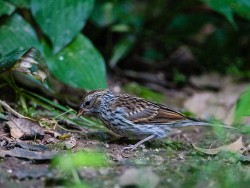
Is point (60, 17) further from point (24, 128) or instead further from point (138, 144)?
point (138, 144)

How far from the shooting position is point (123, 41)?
8898mm

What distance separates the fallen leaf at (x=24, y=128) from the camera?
551 cm

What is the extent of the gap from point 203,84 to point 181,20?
1.19 metres

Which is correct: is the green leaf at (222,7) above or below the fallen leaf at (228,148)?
above

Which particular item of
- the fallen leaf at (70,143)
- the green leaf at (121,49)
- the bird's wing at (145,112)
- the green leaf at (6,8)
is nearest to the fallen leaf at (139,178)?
the fallen leaf at (70,143)

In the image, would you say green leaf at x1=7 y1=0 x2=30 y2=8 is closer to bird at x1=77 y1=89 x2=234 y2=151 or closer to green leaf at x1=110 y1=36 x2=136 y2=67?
bird at x1=77 y1=89 x2=234 y2=151

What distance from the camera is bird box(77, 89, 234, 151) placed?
5.93 metres

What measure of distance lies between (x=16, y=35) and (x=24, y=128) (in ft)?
5.17

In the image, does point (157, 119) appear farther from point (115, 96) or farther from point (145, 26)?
point (145, 26)

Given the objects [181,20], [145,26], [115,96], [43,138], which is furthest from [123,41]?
[43,138]

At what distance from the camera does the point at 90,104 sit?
610 cm

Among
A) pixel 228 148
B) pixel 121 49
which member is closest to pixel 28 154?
pixel 228 148

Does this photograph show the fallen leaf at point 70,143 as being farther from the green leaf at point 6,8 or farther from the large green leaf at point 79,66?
the green leaf at point 6,8

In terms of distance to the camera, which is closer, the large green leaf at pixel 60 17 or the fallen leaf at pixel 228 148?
the fallen leaf at pixel 228 148
